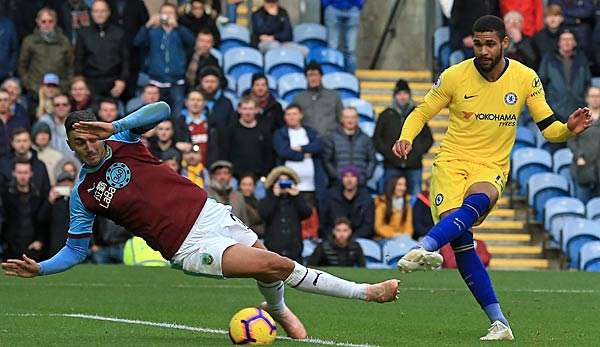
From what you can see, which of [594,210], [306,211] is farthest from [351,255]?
[594,210]

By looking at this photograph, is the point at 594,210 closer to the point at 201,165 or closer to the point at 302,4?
the point at 201,165

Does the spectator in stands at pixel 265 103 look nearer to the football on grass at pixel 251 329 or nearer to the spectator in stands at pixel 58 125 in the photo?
the spectator in stands at pixel 58 125

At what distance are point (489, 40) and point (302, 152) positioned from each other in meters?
10.3

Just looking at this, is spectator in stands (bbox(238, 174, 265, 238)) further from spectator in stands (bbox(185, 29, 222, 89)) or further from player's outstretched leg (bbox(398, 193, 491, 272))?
player's outstretched leg (bbox(398, 193, 491, 272))

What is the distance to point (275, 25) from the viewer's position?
24.5 metres

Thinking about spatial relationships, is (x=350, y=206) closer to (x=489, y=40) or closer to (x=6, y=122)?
(x=6, y=122)

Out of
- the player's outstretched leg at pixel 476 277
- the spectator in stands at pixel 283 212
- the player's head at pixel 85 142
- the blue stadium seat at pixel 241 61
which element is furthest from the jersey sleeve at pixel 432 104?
the blue stadium seat at pixel 241 61

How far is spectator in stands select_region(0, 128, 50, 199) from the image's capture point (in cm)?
2053

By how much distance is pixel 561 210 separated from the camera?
21.8 m

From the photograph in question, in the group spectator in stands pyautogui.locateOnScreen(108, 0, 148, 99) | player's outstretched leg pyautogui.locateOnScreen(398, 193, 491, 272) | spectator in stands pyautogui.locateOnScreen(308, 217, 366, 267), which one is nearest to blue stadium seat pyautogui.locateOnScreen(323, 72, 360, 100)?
spectator in stands pyautogui.locateOnScreen(108, 0, 148, 99)

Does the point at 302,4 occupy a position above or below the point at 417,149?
above

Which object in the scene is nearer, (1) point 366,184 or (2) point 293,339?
(2) point 293,339

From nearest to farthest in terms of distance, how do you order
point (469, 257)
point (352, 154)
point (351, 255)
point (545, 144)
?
point (469, 257) < point (351, 255) < point (352, 154) < point (545, 144)

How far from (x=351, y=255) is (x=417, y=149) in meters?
2.30
